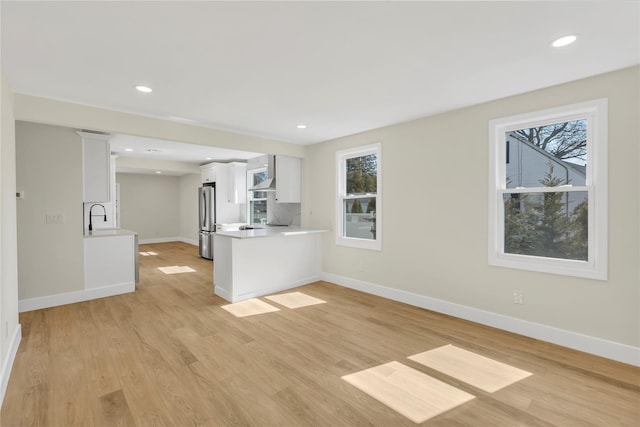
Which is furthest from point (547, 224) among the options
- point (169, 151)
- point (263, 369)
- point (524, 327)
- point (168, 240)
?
point (168, 240)

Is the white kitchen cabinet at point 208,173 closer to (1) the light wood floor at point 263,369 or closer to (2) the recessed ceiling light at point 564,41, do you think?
(1) the light wood floor at point 263,369

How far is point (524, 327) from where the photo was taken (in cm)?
309

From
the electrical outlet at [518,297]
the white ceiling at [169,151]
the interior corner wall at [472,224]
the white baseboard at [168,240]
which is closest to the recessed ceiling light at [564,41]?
the interior corner wall at [472,224]

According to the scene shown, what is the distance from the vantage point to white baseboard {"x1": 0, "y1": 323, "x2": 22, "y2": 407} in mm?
2083

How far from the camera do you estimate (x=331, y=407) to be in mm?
2018

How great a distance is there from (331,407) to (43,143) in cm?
468

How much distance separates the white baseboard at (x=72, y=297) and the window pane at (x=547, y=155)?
17.6 ft

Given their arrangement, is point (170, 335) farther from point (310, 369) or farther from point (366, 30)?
point (366, 30)

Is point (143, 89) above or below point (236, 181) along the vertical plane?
above

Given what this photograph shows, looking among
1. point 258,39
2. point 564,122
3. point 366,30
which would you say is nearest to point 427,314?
point 564,122

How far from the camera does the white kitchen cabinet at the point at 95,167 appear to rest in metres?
4.34

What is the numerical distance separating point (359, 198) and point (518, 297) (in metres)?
2.52

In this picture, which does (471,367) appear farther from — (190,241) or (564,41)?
(190,241)

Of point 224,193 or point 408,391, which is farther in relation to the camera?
point 224,193
